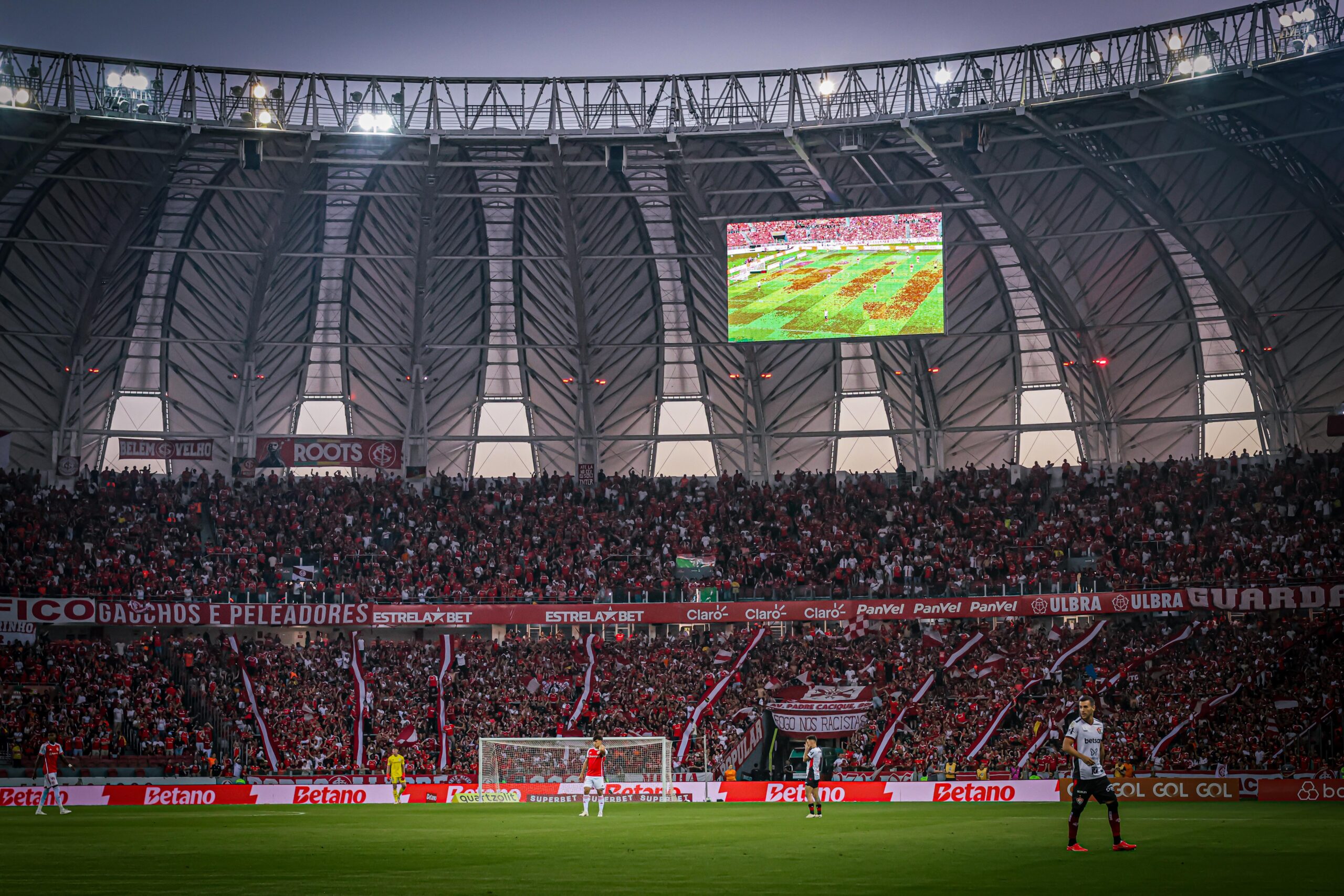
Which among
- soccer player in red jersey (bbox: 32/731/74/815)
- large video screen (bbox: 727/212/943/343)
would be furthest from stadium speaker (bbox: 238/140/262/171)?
soccer player in red jersey (bbox: 32/731/74/815)

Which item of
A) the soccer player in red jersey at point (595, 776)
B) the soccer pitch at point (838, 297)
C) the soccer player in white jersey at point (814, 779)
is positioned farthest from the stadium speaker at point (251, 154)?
the soccer player in white jersey at point (814, 779)

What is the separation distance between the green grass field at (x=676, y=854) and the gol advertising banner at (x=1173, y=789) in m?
6.52

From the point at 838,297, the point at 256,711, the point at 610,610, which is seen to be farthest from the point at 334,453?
the point at 838,297

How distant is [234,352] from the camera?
65.6 meters

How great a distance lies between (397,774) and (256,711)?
26.6ft

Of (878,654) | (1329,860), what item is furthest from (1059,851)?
(878,654)

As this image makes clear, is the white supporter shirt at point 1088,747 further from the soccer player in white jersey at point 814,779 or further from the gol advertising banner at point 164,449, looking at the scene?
the gol advertising banner at point 164,449

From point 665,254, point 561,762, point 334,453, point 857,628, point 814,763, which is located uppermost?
point 665,254

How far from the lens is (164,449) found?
6294cm

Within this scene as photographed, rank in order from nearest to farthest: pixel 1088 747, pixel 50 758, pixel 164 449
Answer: pixel 1088 747 < pixel 50 758 < pixel 164 449

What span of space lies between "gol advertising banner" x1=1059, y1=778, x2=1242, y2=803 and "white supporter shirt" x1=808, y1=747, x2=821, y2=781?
952 centimetres

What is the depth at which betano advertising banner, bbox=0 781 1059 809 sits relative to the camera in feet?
129

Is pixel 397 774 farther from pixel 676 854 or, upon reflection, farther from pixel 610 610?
pixel 676 854

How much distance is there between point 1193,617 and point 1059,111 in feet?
64.7
